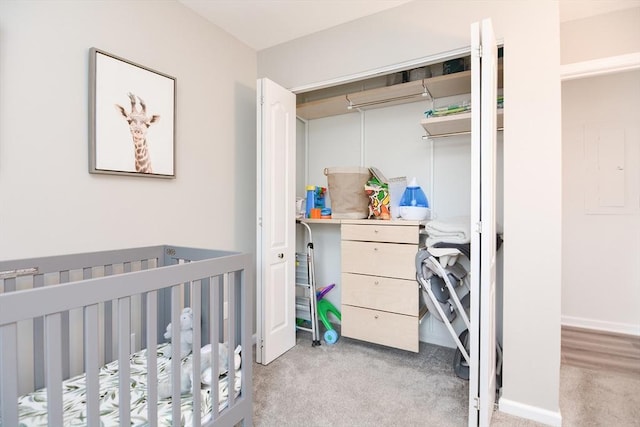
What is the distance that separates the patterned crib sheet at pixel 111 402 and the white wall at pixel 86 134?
61 centimetres

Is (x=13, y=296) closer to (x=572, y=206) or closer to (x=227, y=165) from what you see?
(x=227, y=165)

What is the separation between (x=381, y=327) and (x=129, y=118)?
2.11 m

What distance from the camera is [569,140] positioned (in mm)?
3215

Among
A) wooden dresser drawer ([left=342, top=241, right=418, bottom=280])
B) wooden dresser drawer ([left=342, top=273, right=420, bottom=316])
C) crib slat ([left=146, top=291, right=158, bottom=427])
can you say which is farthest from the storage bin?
crib slat ([left=146, top=291, right=158, bottom=427])

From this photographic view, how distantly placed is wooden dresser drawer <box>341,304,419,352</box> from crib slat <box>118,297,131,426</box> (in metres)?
1.68

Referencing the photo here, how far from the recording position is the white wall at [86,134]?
4.61 feet

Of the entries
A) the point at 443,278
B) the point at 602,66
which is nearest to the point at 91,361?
the point at 443,278

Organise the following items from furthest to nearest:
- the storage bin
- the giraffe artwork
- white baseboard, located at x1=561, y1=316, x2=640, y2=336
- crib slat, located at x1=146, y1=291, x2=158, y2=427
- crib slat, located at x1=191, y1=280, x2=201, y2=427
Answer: white baseboard, located at x1=561, y1=316, x2=640, y2=336 < the storage bin < the giraffe artwork < crib slat, located at x1=191, y1=280, x2=201, y2=427 < crib slat, located at x1=146, y1=291, x2=158, y2=427

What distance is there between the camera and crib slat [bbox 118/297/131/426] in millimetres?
1059

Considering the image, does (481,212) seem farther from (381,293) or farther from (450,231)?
(381,293)

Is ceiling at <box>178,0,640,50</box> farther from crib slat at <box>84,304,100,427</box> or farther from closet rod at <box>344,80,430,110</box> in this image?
crib slat at <box>84,304,100,427</box>

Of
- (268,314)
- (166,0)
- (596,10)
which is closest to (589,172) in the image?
(596,10)

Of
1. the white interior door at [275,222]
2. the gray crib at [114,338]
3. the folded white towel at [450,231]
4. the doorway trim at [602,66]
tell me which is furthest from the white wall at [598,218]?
the gray crib at [114,338]

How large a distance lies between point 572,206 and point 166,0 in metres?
3.90
